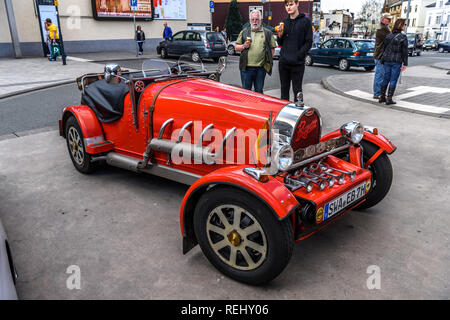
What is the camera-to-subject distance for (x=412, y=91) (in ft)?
→ 33.7

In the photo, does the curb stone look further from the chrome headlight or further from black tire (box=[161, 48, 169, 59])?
black tire (box=[161, 48, 169, 59])

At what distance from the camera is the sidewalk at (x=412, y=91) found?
26.8 feet

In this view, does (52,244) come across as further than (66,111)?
No

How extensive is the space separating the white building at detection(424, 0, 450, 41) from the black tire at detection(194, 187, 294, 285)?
7453cm

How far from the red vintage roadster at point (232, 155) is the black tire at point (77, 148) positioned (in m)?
0.01

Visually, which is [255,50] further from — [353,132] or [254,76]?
[353,132]

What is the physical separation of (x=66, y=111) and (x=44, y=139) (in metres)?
1.57

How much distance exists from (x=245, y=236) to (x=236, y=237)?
0.07 meters

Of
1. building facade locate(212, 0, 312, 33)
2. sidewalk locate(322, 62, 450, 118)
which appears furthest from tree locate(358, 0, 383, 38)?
sidewalk locate(322, 62, 450, 118)

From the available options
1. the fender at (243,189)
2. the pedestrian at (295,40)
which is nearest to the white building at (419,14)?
the pedestrian at (295,40)

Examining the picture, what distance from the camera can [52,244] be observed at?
9.99 ft

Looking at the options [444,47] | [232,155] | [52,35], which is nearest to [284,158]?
[232,155]
